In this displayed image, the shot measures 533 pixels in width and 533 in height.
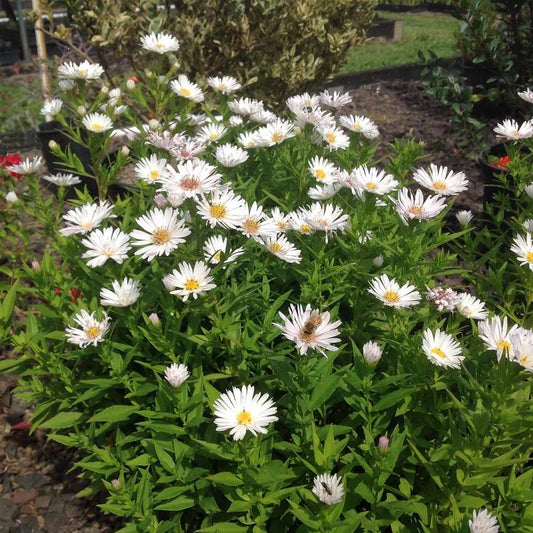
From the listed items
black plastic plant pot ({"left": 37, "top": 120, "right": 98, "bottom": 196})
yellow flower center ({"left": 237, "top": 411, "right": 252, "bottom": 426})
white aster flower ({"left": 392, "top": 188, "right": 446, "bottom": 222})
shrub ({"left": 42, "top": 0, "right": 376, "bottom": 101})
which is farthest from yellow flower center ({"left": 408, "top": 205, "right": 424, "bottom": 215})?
black plastic plant pot ({"left": 37, "top": 120, "right": 98, "bottom": 196})

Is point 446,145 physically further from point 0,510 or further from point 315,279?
point 0,510

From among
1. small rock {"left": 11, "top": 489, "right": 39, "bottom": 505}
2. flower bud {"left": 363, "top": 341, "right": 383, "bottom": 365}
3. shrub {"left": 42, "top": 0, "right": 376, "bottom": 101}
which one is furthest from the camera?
shrub {"left": 42, "top": 0, "right": 376, "bottom": 101}

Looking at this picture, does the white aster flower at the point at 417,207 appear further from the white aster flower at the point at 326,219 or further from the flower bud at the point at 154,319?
the flower bud at the point at 154,319

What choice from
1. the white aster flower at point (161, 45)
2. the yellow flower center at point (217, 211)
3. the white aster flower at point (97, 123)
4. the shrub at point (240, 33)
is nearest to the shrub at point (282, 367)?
the yellow flower center at point (217, 211)

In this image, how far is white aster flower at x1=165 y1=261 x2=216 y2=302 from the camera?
1719 mm

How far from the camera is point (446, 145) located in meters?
5.24

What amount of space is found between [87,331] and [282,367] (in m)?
0.64

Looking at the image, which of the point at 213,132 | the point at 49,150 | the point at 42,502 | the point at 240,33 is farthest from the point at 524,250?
the point at 49,150

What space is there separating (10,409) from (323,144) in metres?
1.96

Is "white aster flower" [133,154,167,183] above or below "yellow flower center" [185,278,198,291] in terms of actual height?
above

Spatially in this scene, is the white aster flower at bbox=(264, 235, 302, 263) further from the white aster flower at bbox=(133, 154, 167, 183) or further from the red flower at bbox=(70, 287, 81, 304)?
the red flower at bbox=(70, 287, 81, 304)

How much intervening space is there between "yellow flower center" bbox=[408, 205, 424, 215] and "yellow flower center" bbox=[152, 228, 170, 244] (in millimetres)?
802

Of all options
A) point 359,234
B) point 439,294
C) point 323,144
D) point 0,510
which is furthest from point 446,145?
point 0,510

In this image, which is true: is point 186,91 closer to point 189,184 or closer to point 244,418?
point 189,184
